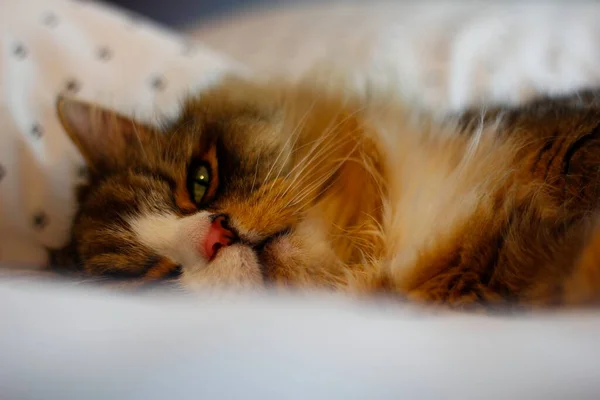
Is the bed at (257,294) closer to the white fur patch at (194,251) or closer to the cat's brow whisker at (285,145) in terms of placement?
the white fur patch at (194,251)

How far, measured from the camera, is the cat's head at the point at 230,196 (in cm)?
73

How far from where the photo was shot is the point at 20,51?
3.75ft

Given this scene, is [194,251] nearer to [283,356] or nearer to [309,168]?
[309,168]

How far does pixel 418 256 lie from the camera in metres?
0.71

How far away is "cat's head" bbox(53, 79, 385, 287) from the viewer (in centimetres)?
73

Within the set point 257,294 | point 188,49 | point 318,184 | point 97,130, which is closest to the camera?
point 257,294

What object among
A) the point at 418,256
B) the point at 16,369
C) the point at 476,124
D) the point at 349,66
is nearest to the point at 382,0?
the point at 349,66

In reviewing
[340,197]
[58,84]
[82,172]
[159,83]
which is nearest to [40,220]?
[82,172]

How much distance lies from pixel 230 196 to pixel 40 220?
1.73 ft

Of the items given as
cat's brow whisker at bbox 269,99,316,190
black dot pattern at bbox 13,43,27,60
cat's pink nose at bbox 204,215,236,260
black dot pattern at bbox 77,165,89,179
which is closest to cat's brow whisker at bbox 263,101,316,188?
cat's brow whisker at bbox 269,99,316,190

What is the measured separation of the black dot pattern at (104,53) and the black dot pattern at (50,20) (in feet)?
0.41

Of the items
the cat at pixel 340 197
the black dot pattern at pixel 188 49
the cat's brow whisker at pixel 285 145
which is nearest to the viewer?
the cat at pixel 340 197

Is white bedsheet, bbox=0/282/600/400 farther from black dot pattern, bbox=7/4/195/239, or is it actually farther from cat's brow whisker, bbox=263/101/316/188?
black dot pattern, bbox=7/4/195/239

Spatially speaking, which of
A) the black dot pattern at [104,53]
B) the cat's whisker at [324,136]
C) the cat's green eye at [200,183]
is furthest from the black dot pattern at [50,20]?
the cat's whisker at [324,136]
